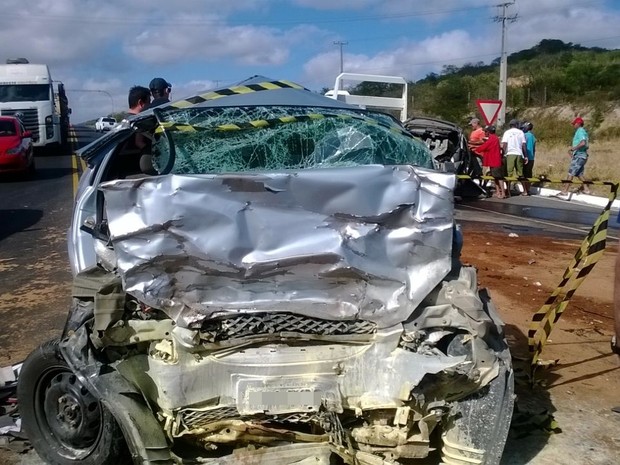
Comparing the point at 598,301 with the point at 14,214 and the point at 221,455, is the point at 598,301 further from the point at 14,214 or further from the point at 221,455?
the point at 14,214

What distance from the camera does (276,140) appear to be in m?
4.70

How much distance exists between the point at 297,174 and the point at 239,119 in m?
1.25

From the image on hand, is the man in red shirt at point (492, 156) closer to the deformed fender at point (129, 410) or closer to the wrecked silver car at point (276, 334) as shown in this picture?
the wrecked silver car at point (276, 334)

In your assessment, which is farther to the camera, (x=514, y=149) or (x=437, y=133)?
(x=514, y=149)

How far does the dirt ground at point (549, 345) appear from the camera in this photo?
3.98 metres

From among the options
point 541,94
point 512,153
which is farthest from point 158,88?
point 541,94

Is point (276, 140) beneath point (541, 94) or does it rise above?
beneath

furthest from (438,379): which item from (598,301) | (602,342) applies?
(598,301)

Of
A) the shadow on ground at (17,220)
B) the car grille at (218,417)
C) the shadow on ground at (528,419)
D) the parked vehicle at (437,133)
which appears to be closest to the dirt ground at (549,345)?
the shadow on ground at (528,419)

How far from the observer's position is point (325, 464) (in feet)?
10.5

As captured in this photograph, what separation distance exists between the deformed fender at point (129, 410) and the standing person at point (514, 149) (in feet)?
47.9

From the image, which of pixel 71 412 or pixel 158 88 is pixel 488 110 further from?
pixel 71 412

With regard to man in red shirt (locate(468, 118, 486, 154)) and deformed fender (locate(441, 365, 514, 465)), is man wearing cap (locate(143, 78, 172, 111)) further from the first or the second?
man in red shirt (locate(468, 118, 486, 154))

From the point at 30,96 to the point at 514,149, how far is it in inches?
744
